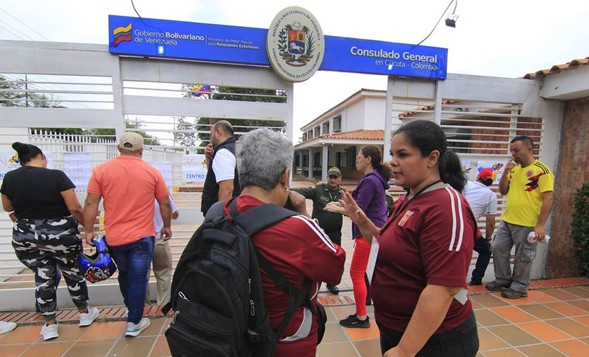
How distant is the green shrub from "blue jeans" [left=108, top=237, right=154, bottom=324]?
5396 mm

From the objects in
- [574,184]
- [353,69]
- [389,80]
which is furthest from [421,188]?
[574,184]

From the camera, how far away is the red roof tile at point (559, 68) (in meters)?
3.79

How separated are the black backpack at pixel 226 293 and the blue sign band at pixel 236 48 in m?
2.81

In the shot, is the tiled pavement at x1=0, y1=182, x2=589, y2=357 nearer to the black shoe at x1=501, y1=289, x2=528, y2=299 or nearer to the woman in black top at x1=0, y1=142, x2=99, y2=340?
the black shoe at x1=501, y1=289, x2=528, y2=299

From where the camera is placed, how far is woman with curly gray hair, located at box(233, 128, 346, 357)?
3.77 feet

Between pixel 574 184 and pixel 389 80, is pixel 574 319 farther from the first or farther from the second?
pixel 389 80

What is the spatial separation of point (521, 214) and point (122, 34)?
16.3 ft

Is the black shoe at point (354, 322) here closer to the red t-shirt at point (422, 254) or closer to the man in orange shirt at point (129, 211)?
the red t-shirt at point (422, 254)

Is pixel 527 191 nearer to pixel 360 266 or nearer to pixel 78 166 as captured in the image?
pixel 360 266

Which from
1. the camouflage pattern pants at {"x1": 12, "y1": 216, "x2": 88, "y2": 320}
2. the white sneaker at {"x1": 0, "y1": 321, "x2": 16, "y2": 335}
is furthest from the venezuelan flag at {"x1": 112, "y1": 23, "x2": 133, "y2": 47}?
the white sneaker at {"x1": 0, "y1": 321, "x2": 16, "y2": 335}

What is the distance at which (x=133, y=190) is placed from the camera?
8.94 feet

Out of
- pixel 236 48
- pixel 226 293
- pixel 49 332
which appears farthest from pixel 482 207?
pixel 49 332

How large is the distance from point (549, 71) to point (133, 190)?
5.30m

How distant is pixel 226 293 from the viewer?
3.42ft
